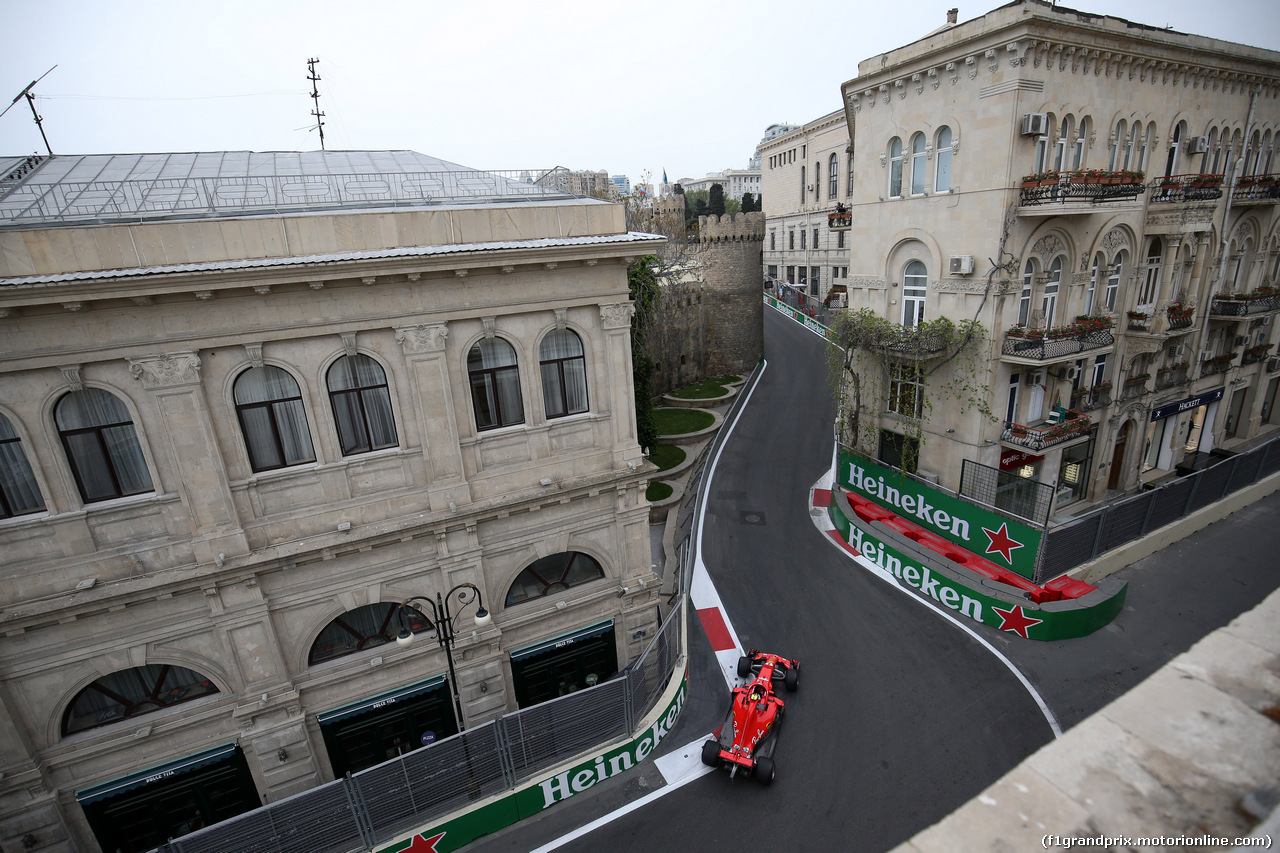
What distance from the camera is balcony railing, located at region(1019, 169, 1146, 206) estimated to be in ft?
59.2

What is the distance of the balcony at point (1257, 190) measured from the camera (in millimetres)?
24906

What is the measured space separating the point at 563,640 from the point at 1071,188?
20.3m

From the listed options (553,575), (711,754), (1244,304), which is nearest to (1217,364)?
(1244,304)

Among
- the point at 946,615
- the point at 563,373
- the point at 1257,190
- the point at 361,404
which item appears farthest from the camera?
the point at 1257,190

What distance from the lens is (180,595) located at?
11.3 metres

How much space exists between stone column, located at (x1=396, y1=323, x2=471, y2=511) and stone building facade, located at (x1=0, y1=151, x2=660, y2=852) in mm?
49

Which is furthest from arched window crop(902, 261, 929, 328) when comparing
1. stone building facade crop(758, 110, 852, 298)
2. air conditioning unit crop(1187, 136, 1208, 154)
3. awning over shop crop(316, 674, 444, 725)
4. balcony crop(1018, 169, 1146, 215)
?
stone building facade crop(758, 110, 852, 298)

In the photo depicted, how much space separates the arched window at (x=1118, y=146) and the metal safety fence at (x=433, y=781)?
2346cm

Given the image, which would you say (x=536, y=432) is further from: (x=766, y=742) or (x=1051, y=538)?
(x=1051, y=538)

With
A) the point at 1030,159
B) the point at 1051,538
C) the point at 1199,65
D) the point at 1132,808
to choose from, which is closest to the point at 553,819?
the point at 1132,808

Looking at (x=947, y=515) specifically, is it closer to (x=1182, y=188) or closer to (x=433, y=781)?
(x=1182, y=188)

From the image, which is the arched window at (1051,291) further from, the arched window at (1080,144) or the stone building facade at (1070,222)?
the arched window at (1080,144)

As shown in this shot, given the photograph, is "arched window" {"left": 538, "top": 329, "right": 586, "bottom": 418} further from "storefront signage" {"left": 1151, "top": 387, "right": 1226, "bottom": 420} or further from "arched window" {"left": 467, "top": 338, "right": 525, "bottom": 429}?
"storefront signage" {"left": 1151, "top": 387, "right": 1226, "bottom": 420}

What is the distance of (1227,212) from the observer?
25031mm
